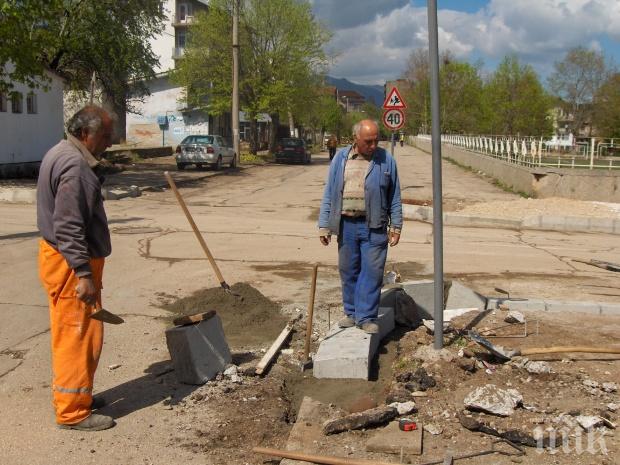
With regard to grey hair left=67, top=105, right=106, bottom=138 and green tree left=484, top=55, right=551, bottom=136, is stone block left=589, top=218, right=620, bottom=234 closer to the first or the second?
grey hair left=67, top=105, right=106, bottom=138

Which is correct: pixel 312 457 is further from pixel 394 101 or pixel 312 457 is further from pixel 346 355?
pixel 394 101

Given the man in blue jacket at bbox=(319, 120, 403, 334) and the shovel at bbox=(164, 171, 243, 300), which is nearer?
the man in blue jacket at bbox=(319, 120, 403, 334)

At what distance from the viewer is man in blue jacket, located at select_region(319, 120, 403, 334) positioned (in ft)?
18.1

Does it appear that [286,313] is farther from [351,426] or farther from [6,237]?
[6,237]

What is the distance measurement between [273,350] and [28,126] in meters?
21.7

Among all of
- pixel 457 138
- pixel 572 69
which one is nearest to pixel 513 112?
pixel 457 138

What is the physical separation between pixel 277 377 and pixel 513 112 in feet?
174

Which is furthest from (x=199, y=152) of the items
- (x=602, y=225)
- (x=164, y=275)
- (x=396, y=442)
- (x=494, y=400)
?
(x=396, y=442)

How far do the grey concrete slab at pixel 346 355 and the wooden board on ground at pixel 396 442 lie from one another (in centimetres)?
95

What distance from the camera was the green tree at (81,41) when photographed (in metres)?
16.7

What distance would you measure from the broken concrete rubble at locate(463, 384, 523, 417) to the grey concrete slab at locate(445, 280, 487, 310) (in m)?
2.39

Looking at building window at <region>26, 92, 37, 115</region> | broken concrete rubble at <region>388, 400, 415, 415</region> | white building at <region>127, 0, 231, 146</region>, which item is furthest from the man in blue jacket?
white building at <region>127, 0, 231, 146</region>

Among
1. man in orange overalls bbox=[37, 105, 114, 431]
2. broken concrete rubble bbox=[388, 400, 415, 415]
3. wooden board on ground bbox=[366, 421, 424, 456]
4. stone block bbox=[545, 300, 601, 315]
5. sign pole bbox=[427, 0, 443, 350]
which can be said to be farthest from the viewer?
stone block bbox=[545, 300, 601, 315]

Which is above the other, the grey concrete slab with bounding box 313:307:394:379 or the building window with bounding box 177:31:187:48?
the building window with bounding box 177:31:187:48
